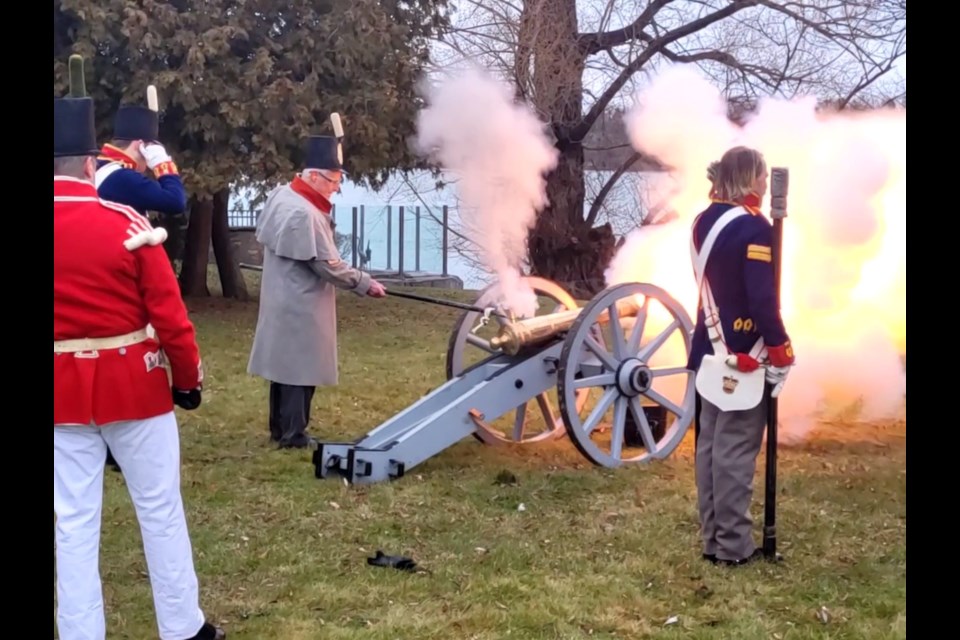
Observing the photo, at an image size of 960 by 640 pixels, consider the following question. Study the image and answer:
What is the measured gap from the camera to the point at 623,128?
13.1 metres

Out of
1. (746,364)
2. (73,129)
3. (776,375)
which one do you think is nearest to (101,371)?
(73,129)

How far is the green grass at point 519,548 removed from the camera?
3795mm

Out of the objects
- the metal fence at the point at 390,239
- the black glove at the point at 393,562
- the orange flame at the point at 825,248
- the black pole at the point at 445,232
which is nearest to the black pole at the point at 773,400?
the black glove at the point at 393,562

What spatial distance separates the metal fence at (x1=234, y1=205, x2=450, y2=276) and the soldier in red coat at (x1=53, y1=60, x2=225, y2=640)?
16.6 metres

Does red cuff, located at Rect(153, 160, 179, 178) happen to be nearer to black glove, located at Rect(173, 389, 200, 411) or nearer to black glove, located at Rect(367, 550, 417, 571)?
black glove, located at Rect(173, 389, 200, 411)

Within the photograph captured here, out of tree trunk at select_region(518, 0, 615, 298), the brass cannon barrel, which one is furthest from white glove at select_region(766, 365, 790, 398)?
tree trunk at select_region(518, 0, 615, 298)

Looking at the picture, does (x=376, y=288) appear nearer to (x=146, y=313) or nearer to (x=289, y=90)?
(x=146, y=313)

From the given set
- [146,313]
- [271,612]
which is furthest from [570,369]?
[146,313]

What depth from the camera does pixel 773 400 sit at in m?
4.25

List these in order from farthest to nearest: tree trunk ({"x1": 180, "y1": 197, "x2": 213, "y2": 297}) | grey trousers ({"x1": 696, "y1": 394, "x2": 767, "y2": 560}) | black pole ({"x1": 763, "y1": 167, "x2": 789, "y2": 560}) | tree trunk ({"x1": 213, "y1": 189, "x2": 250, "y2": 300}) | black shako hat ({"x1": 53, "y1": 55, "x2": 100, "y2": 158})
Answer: tree trunk ({"x1": 213, "y1": 189, "x2": 250, "y2": 300}) → tree trunk ({"x1": 180, "y1": 197, "x2": 213, "y2": 297}) → grey trousers ({"x1": 696, "y1": 394, "x2": 767, "y2": 560}) → black pole ({"x1": 763, "y1": 167, "x2": 789, "y2": 560}) → black shako hat ({"x1": 53, "y1": 55, "x2": 100, "y2": 158})

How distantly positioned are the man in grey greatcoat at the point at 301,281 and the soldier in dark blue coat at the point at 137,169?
1276mm

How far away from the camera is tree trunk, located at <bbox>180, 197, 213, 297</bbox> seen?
14297 mm

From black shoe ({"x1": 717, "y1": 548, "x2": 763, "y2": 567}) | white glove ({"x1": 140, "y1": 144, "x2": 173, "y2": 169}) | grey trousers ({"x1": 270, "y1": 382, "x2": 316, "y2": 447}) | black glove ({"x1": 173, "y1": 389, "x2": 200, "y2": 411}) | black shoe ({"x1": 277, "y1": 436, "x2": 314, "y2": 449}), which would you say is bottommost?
black shoe ({"x1": 717, "y1": 548, "x2": 763, "y2": 567})

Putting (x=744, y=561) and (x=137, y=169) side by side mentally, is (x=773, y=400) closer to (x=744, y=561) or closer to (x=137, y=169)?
(x=744, y=561)
